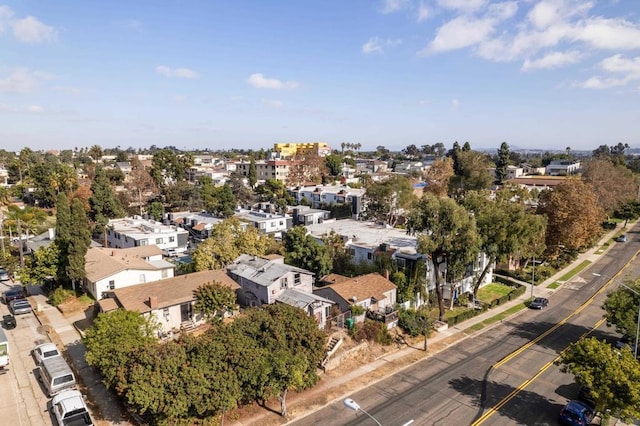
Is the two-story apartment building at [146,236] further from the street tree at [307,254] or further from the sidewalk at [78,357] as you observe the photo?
the street tree at [307,254]

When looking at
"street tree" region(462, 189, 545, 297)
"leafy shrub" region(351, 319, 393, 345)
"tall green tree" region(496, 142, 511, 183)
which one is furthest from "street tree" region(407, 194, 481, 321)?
"tall green tree" region(496, 142, 511, 183)

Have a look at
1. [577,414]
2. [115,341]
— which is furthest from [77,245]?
[577,414]

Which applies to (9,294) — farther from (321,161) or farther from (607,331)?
(321,161)

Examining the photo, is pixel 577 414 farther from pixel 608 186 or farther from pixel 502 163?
pixel 502 163

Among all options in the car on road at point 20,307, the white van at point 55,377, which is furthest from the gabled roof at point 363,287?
the car on road at point 20,307

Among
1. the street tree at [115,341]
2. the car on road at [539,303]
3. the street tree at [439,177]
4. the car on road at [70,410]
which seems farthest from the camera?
the street tree at [439,177]
